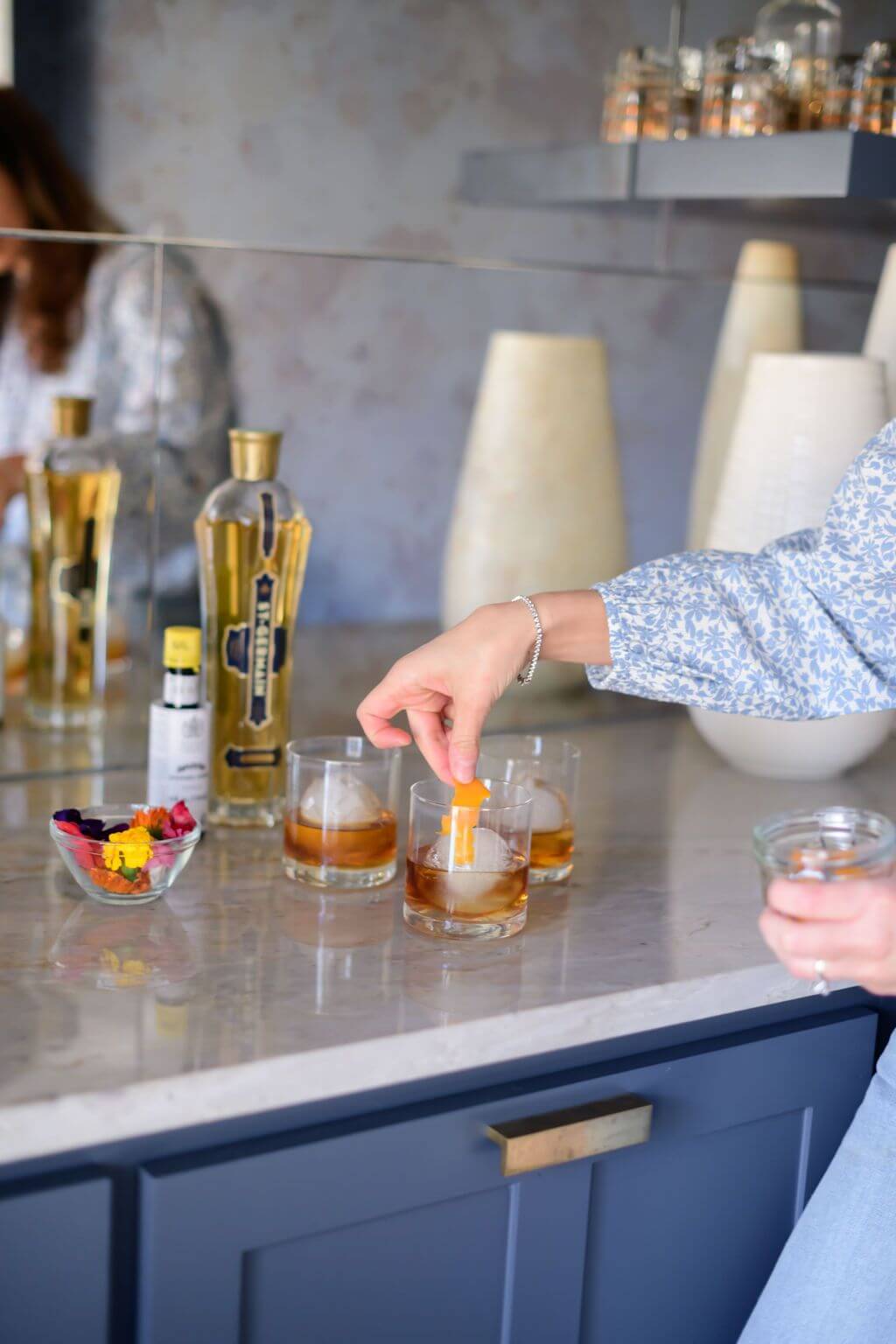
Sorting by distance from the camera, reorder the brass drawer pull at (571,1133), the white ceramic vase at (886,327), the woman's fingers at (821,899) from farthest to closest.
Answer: the white ceramic vase at (886,327), the brass drawer pull at (571,1133), the woman's fingers at (821,899)

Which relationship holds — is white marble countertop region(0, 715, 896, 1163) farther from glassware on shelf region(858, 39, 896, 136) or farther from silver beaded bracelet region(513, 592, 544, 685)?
glassware on shelf region(858, 39, 896, 136)

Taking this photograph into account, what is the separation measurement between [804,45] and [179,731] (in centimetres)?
101

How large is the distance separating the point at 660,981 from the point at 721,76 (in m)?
1.01

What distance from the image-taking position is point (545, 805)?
1.21m

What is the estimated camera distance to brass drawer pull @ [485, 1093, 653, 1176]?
3.15 ft

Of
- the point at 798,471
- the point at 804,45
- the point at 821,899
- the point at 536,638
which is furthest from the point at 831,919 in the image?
the point at 804,45

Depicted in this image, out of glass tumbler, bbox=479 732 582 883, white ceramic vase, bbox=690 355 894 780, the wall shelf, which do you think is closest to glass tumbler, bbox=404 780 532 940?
glass tumbler, bbox=479 732 582 883

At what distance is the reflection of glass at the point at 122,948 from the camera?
3.23ft

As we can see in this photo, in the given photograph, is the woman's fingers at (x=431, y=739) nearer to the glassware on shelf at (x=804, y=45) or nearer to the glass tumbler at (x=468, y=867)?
the glass tumbler at (x=468, y=867)

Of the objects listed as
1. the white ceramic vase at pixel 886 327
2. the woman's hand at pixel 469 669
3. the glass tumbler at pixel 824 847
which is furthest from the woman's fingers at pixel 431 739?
the white ceramic vase at pixel 886 327

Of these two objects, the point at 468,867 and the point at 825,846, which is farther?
the point at 468,867

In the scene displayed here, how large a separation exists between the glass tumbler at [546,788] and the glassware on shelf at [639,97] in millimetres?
743

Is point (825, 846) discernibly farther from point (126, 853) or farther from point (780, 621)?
point (126, 853)

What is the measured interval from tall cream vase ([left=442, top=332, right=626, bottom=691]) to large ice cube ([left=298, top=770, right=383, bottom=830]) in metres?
0.53
